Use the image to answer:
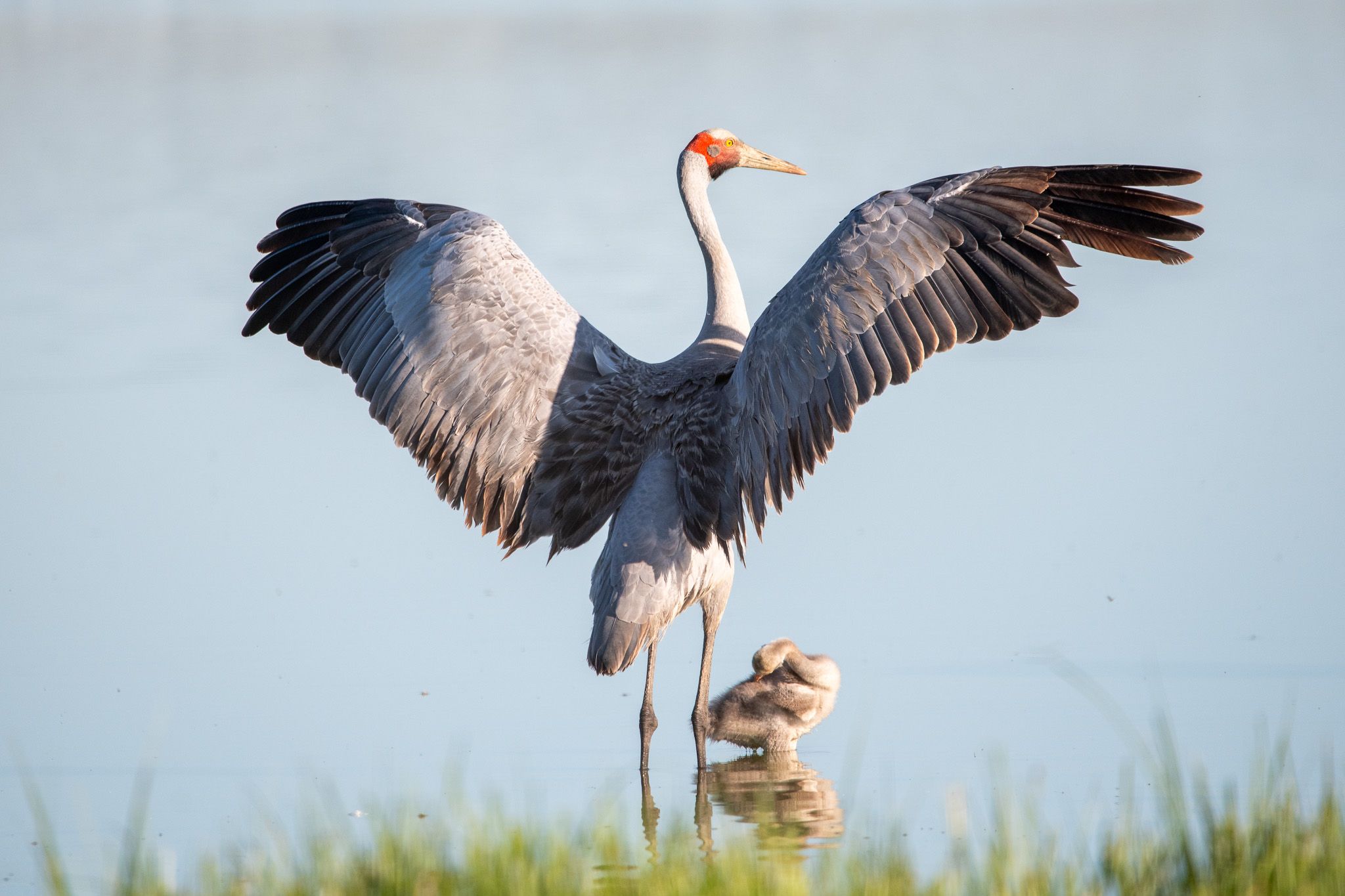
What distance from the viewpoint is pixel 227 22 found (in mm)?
31922

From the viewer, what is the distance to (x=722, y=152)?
8.88 m

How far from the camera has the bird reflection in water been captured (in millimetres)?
5793

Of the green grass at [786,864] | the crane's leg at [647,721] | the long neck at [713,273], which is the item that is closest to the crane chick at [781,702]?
the crane's leg at [647,721]

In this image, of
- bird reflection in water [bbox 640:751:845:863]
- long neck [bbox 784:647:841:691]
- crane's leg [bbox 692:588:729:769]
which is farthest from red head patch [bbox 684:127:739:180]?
bird reflection in water [bbox 640:751:845:863]

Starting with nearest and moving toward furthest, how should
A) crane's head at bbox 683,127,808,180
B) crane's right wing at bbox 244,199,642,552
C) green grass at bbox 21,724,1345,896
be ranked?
green grass at bbox 21,724,1345,896 < crane's right wing at bbox 244,199,642,552 < crane's head at bbox 683,127,808,180

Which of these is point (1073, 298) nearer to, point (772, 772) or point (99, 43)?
point (772, 772)

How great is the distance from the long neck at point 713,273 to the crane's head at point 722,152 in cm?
8

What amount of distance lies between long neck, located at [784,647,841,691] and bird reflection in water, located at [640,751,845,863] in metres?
0.34

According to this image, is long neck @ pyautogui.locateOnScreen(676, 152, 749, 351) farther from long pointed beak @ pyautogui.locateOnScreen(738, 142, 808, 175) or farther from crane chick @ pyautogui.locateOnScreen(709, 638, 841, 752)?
crane chick @ pyautogui.locateOnScreen(709, 638, 841, 752)

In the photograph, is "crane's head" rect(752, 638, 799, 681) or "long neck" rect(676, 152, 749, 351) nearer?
"crane's head" rect(752, 638, 799, 681)

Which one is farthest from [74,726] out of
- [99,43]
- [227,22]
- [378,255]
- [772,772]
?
[227,22]

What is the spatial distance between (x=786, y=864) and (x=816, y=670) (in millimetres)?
2691

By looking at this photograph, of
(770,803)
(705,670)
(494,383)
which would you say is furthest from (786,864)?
(494,383)

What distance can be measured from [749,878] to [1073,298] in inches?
118
